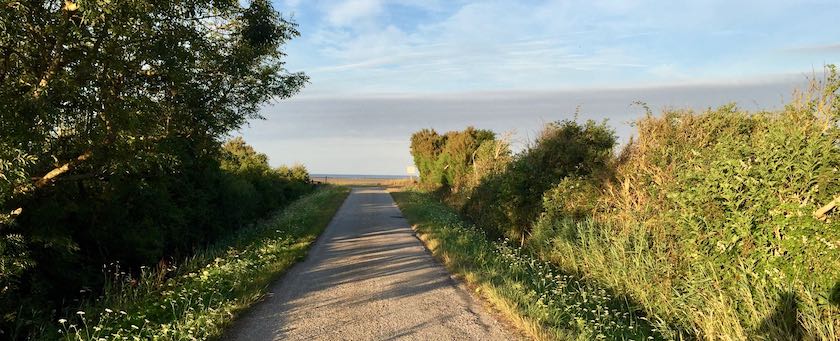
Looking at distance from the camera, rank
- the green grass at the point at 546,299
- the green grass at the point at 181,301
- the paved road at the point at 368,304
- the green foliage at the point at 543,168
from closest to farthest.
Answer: the green grass at the point at 181,301 < the green grass at the point at 546,299 < the paved road at the point at 368,304 < the green foliage at the point at 543,168

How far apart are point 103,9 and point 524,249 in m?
9.46

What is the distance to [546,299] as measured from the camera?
6984mm

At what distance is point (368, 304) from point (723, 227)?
4595mm

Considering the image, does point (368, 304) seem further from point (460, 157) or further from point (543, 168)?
point (460, 157)

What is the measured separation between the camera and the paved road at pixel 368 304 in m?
5.95

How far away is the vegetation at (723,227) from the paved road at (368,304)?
196cm

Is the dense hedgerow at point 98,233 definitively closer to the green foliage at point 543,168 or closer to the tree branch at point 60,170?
the tree branch at point 60,170

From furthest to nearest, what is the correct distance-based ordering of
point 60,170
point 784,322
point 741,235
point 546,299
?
point 60,170 < point 546,299 < point 741,235 < point 784,322

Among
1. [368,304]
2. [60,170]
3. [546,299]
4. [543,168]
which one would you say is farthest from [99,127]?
[543,168]

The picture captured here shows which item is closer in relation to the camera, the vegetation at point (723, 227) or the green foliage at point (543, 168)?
the vegetation at point (723, 227)

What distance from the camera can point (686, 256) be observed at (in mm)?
6777

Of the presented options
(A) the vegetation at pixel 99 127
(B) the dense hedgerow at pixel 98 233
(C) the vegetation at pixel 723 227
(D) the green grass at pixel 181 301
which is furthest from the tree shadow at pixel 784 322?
(B) the dense hedgerow at pixel 98 233

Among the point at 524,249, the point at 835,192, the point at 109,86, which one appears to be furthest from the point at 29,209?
the point at 835,192

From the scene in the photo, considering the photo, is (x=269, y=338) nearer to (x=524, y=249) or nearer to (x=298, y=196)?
(x=524, y=249)
